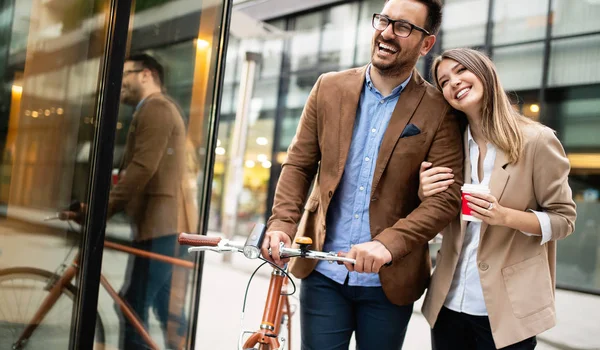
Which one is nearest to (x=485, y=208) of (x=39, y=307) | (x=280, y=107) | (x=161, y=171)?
(x=161, y=171)

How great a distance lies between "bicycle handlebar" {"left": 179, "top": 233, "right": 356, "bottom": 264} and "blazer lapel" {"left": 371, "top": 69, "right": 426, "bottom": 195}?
45 centimetres

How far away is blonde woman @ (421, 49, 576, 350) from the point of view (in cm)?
216

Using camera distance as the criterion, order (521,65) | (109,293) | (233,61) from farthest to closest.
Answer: (233,61)
(521,65)
(109,293)

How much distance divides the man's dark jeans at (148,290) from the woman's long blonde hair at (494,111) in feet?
7.42

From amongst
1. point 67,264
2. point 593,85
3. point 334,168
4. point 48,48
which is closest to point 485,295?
point 334,168

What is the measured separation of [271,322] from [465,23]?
11.5 meters

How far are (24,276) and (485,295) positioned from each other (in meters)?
2.17

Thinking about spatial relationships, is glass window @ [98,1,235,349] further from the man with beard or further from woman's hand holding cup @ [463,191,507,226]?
woman's hand holding cup @ [463,191,507,226]

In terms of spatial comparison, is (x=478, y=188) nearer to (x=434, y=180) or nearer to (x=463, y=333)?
(x=434, y=180)

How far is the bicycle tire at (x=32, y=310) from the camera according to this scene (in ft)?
9.59

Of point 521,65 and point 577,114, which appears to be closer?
point 577,114

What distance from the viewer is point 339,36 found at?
14.9 m

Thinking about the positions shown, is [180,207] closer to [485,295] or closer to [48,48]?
[48,48]

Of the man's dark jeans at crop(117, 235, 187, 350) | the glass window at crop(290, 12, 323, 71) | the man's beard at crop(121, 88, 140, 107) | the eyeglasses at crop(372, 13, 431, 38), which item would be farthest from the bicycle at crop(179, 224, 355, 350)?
the glass window at crop(290, 12, 323, 71)
